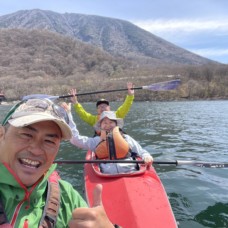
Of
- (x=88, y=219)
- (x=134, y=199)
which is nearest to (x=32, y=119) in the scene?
(x=88, y=219)

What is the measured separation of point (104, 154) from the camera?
721 cm

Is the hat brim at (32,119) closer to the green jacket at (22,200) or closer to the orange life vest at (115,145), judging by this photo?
the green jacket at (22,200)

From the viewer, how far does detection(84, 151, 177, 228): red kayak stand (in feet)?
15.7

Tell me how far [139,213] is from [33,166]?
322 centimetres

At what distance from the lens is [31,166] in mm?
2078

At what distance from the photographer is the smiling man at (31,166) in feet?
6.57

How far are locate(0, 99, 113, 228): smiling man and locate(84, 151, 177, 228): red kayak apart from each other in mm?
2806

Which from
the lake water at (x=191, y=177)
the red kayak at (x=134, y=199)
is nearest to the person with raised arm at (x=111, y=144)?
the red kayak at (x=134, y=199)

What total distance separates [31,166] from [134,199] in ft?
11.6

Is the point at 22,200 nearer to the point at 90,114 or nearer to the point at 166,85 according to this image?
the point at 90,114

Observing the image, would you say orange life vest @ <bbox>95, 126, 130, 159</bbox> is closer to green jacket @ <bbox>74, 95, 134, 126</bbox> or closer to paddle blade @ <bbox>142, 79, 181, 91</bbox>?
green jacket @ <bbox>74, 95, 134, 126</bbox>

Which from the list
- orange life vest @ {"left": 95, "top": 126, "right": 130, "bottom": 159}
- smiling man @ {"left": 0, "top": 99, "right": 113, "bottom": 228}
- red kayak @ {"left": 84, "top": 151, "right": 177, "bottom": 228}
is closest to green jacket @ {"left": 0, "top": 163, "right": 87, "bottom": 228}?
smiling man @ {"left": 0, "top": 99, "right": 113, "bottom": 228}

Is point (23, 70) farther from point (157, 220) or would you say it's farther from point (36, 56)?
point (157, 220)

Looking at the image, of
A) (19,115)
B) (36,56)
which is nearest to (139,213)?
(19,115)
